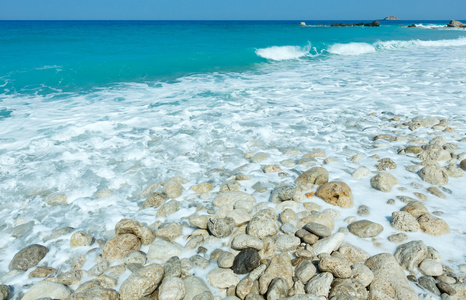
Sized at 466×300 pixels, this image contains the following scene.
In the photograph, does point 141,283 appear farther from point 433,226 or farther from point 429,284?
point 433,226

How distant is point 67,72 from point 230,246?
12.1m

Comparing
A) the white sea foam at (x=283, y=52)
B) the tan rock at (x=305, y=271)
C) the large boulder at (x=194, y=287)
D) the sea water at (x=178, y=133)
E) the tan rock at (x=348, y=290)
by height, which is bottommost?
the white sea foam at (x=283, y=52)

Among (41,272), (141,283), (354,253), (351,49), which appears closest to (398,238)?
(354,253)

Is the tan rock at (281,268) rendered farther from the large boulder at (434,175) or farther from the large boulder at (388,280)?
the large boulder at (434,175)

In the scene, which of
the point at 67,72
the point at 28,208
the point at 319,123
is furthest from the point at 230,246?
the point at 67,72

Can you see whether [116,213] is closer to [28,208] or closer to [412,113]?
[28,208]

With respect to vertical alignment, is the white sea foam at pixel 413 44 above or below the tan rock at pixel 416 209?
below

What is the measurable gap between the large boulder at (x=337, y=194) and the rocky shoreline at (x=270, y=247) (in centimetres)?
1

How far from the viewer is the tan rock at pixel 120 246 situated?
2.60 metres

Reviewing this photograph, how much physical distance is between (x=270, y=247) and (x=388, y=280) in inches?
34.6

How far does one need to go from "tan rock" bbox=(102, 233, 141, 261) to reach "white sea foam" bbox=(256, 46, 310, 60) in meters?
16.1

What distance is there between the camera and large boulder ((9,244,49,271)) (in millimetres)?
2573

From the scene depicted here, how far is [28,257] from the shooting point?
103 inches

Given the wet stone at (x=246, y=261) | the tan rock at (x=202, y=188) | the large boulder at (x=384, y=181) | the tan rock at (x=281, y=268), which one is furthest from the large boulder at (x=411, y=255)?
the tan rock at (x=202, y=188)
